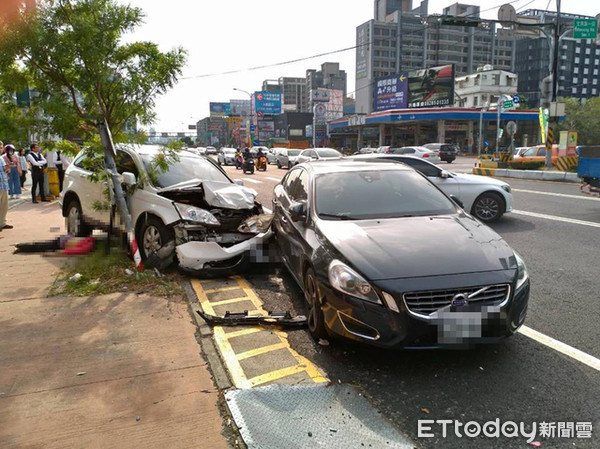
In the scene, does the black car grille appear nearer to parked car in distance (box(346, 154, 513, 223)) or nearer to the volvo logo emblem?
the volvo logo emblem

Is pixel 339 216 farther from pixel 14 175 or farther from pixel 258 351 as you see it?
pixel 14 175

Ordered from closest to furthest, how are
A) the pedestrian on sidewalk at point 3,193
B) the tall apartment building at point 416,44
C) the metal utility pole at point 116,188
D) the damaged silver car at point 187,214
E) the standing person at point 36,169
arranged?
the damaged silver car at point 187,214 < the metal utility pole at point 116,188 < the pedestrian on sidewalk at point 3,193 < the standing person at point 36,169 < the tall apartment building at point 416,44

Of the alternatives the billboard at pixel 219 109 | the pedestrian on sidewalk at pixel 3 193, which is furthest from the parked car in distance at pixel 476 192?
the billboard at pixel 219 109

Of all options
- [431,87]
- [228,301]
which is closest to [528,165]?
[228,301]

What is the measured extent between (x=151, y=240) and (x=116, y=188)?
864 millimetres

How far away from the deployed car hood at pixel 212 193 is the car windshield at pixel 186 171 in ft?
0.76

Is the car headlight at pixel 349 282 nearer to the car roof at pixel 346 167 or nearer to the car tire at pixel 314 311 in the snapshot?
the car tire at pixel 314 311

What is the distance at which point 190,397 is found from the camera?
3.14 m

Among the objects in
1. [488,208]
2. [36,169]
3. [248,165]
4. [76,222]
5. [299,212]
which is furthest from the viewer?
[248,165]

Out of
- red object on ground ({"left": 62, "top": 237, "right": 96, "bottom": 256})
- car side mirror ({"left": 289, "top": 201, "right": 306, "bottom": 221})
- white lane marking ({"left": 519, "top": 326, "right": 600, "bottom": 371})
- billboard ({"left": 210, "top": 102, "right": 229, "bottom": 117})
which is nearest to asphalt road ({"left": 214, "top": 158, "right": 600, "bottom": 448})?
white lane marking ({"left": 519, "top": 326, "right": 600, "bottom": 371})

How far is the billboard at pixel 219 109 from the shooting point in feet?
344

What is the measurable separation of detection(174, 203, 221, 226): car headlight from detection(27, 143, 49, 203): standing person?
29.6 feet

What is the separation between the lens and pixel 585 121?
6656 centimetres

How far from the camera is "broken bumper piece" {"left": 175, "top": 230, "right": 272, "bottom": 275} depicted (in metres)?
5.75
